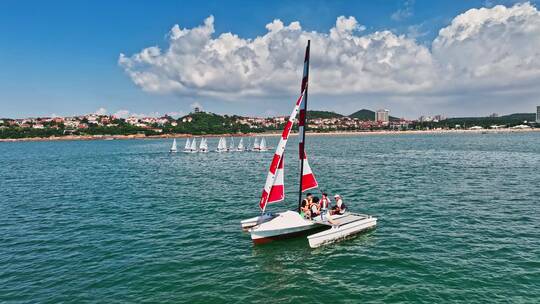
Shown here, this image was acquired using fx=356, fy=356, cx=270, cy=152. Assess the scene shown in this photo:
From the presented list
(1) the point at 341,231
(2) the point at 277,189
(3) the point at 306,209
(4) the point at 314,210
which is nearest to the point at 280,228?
(3) the point at 306,209

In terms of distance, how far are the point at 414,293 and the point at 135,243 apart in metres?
16.5

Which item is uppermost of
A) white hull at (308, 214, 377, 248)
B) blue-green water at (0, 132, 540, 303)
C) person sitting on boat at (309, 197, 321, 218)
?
person sitting on boat at (309, 197, 321, 218)

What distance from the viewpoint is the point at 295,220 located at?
21781mm

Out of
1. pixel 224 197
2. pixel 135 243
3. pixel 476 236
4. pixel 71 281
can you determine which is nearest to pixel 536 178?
pixel 476 236

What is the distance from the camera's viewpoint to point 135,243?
2272 cm

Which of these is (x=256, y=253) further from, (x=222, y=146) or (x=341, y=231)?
(x=222, y=146)

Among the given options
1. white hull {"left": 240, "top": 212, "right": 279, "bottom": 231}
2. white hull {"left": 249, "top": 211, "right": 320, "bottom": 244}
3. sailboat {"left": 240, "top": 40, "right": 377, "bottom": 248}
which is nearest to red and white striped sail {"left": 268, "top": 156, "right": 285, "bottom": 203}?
sailboat {"left": 240, "top": 40, "right": 377, "bottom": 248}

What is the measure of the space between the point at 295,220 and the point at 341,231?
9.80 feet

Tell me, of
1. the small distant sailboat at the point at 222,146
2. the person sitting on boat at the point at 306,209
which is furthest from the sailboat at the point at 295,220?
the small distant sailboat at the point at 222,146

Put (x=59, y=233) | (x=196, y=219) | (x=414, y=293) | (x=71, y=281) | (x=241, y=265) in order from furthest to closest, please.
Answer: (x=196, y=219) < (x=59, y=233) < (x=241, y=265) < (x=71, y=281) < (x=414, y=293)

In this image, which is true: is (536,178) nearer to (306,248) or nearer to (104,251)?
(306,248)

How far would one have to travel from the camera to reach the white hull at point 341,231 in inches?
827

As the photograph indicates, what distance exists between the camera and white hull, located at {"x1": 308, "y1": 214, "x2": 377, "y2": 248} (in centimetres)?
2100

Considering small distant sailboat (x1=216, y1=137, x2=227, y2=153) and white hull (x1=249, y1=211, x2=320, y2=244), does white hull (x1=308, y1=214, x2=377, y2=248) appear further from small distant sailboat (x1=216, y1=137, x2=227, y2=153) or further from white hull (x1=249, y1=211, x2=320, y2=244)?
small distant sailboat (x1=216, y1=137, x2=227, y2=153)
